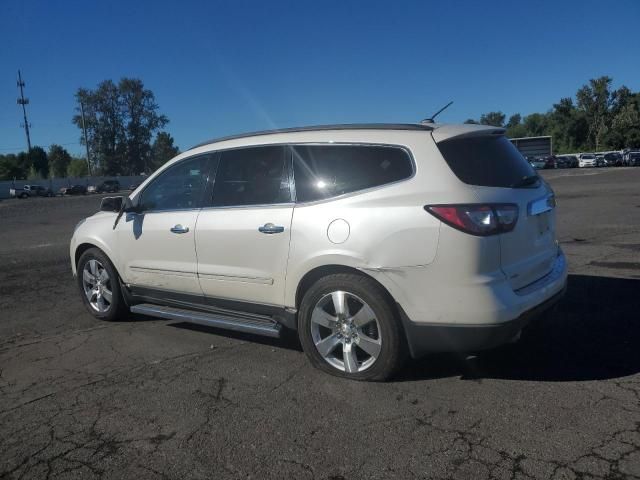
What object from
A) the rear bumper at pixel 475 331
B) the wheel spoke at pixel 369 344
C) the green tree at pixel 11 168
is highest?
the green tree at pixel 11 168

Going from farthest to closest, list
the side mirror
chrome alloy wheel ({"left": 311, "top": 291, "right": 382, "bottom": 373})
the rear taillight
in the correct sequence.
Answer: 1. the side mirror
2. chrome alloy wheel ({"left": 311, "top": 291, "right": 382, "bottom": 373})
3. the rear taillight

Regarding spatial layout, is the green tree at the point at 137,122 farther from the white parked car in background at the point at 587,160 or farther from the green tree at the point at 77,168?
the white parked car in background at the point at 587,160

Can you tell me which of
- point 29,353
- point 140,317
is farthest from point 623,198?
point 29,353

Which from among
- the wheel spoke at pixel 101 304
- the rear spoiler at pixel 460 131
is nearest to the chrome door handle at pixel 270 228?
the rear spoiler at pixel 460 131

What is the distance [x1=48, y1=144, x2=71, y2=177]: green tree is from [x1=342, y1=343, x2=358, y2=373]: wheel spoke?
125 m

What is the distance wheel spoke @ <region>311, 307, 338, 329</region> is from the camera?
3.89 m

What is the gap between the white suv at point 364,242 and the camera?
3.45 meters

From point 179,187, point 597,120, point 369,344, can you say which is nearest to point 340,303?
point 369,344

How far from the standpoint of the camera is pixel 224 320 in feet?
14.9

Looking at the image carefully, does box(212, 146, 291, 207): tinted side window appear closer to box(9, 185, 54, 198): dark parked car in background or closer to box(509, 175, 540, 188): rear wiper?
box(509, 175, 540, 188): rear wiper

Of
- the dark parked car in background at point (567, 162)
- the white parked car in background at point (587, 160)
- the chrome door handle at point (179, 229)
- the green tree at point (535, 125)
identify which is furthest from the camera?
the green tree at point (535, 125)

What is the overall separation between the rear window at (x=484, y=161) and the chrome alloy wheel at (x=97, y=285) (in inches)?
148

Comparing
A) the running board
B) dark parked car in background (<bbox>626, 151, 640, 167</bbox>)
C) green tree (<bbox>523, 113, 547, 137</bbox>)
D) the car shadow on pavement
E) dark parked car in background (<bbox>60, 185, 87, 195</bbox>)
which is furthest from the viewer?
green tree (<bbox>523, 113, 547, 137</bbox>)

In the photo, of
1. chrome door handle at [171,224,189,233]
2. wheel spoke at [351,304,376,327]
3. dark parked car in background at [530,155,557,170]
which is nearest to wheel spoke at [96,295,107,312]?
chrome door handle at [171,224,189,233]
